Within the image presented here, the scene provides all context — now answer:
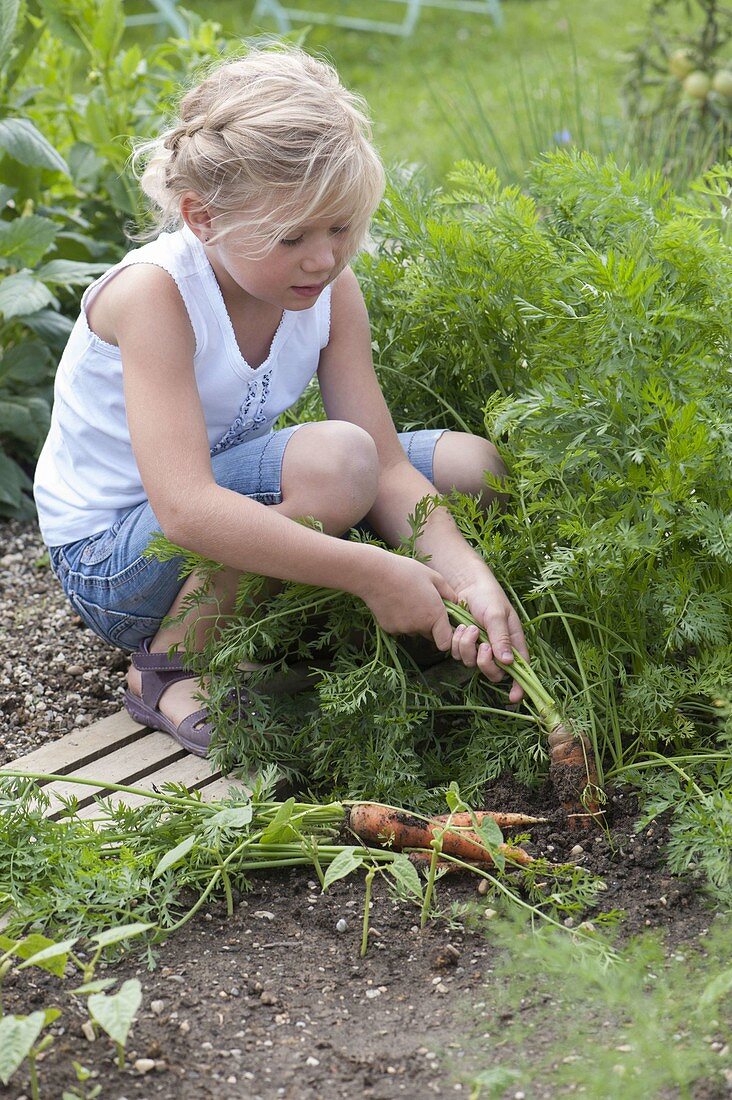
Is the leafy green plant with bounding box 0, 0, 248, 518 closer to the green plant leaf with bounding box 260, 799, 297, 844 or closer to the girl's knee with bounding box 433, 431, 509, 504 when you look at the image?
the girl's knee with bounding box 433, 431, 509, 504

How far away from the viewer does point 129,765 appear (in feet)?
7.00

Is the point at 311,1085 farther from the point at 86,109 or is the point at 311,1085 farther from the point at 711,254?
the point at 86,109

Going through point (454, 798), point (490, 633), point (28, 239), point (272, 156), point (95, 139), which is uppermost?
point (272, 156)

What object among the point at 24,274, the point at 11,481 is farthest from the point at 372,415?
the point at 11,481

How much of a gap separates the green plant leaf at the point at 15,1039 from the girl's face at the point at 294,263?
1145 millimetres

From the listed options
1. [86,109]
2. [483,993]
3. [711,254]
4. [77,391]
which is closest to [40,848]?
[483,993]

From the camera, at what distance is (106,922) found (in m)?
1.62

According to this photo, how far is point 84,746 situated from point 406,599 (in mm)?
708

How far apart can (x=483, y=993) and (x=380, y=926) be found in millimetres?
217

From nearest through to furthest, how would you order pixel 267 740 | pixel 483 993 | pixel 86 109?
pixel 483 993 < pixel 267 740 < pixel 86 109

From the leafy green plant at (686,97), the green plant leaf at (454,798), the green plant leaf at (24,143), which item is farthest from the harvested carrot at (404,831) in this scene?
the leafy green plant at (686,97)

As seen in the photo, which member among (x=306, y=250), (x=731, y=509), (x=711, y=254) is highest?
(x=711, y=254)

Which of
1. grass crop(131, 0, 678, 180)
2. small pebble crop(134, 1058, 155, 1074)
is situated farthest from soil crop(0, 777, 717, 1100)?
grass crop(131, 0, 678, 180)

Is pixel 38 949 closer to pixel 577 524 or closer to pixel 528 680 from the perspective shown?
pixel 528 680
